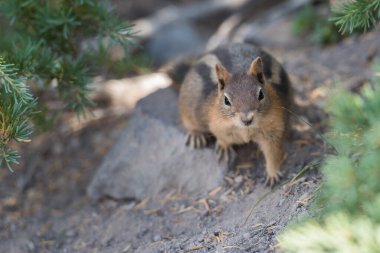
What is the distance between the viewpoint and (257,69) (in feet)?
13.4

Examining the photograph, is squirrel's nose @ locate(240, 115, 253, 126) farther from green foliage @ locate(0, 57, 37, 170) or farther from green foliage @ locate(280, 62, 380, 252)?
green foliage @ locate(0, 57, 37, 170)

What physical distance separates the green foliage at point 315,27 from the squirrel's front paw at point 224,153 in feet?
7.58

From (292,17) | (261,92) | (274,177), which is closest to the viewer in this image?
(261,92)

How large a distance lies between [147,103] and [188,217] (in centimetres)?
137

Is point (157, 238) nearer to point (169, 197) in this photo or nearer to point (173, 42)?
point (169, 197)

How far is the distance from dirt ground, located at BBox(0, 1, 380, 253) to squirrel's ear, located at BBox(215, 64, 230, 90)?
2.14ft

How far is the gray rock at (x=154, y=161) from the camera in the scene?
4695 millimetres

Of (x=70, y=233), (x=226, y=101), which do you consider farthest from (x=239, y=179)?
(x=70, y=233)

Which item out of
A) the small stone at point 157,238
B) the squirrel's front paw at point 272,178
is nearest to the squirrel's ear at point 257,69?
the squirrel's front paw at point 272,178

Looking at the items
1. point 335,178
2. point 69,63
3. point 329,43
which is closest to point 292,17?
point 329,43

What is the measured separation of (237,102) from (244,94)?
0.27ft

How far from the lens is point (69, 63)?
14.5 feet

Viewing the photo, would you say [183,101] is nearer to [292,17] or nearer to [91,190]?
[91,190]

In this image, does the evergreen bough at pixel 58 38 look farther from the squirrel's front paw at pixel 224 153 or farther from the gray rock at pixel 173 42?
the gray rock at pixel 173 42
